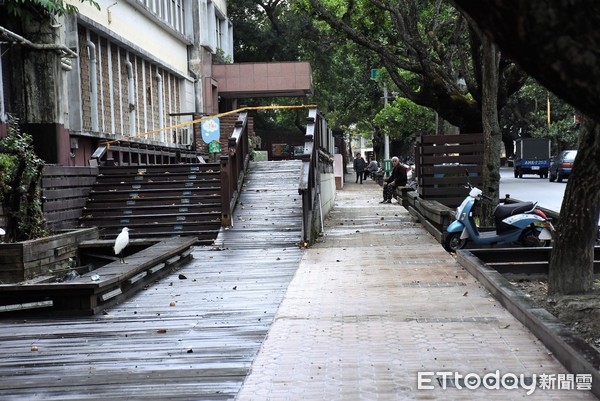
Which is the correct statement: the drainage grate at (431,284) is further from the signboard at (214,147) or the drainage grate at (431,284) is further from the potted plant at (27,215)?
the signboard at (214,147)

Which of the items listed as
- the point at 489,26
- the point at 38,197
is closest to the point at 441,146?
the point at 38,197

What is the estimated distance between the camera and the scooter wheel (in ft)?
43.6

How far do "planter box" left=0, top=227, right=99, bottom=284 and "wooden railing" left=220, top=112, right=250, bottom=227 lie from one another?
349cm

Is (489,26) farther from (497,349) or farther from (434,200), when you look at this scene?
(434,200)

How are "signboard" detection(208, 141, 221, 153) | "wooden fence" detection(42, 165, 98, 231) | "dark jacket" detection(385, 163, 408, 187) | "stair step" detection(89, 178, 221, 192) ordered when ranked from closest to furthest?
"wooden fence" detection(42, 165, 98, 231) → "stair step" detection(89, 178, 221, 192) → "dark jacket" detection(385, 163, 408, 187) → "signboard" detection(208, 141, 221, 153)

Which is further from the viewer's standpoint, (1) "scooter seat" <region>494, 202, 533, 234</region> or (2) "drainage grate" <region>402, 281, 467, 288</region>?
(1) "scooter seat" <region>494, 202, 533, 234</region>

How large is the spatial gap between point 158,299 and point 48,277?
2354mm

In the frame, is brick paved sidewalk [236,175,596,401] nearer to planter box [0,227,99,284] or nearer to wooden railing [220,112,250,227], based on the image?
planter box [0,227,99,284]

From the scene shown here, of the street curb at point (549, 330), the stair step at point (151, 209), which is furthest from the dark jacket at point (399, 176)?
the street curb at point (549, 330)

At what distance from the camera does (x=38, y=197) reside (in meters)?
12.8

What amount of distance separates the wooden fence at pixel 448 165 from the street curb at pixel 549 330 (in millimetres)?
8350

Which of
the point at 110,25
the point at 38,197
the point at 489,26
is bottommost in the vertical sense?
the point at 38,197

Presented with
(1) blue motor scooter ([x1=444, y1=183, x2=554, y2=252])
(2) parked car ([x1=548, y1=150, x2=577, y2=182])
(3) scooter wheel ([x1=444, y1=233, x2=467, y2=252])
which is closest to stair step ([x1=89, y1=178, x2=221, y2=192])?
(3) scooter wheel ([x1=444, y1=233, x2=467, y2=252])

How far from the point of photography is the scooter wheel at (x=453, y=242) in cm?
1329
